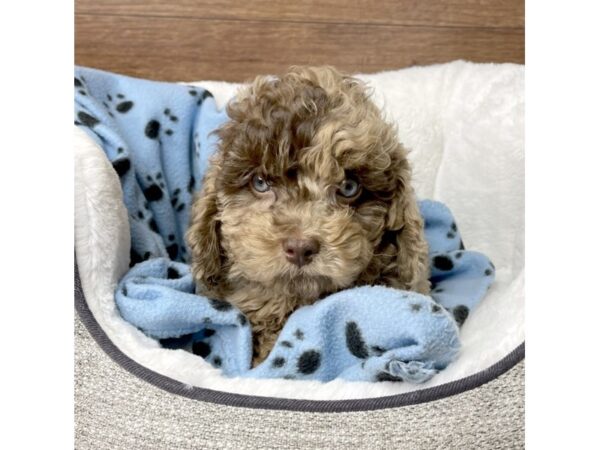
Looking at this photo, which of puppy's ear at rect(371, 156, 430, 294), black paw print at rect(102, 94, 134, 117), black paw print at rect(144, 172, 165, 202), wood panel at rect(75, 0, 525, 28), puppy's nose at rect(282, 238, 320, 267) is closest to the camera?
puppy's nose at rect(282, 238, 320, 267)

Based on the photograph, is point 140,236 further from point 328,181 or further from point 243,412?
point 243,412

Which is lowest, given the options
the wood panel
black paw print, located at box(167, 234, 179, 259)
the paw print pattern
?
black paw print, located at box(167, 234, 179, 259)

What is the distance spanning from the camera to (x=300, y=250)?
1869mm

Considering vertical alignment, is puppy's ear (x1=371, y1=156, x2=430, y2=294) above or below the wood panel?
below

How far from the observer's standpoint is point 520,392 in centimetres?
165

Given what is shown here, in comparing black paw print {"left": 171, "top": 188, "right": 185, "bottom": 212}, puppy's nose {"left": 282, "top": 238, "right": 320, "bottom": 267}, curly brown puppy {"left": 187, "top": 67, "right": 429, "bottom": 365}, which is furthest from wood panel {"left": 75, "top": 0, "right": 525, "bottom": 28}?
puppy's nose {"left": 282, "top": 238, "right": 320, "bottom": 267}

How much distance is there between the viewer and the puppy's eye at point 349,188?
208 centimetres

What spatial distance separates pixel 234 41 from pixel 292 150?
158cm

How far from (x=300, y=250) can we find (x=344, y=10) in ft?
6.21

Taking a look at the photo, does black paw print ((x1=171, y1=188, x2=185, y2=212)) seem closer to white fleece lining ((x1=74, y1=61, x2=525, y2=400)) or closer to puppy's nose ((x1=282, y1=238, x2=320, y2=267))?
white fleece lining ((x1=74, y1=61, x2=525, y2=400))

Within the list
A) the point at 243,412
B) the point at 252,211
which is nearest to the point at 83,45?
the point at 252,211

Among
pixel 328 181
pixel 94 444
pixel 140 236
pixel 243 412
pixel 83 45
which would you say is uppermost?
pixel 83 45

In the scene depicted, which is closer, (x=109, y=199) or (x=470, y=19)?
(x=109, y=199)

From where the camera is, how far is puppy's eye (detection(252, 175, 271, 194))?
2.09m
